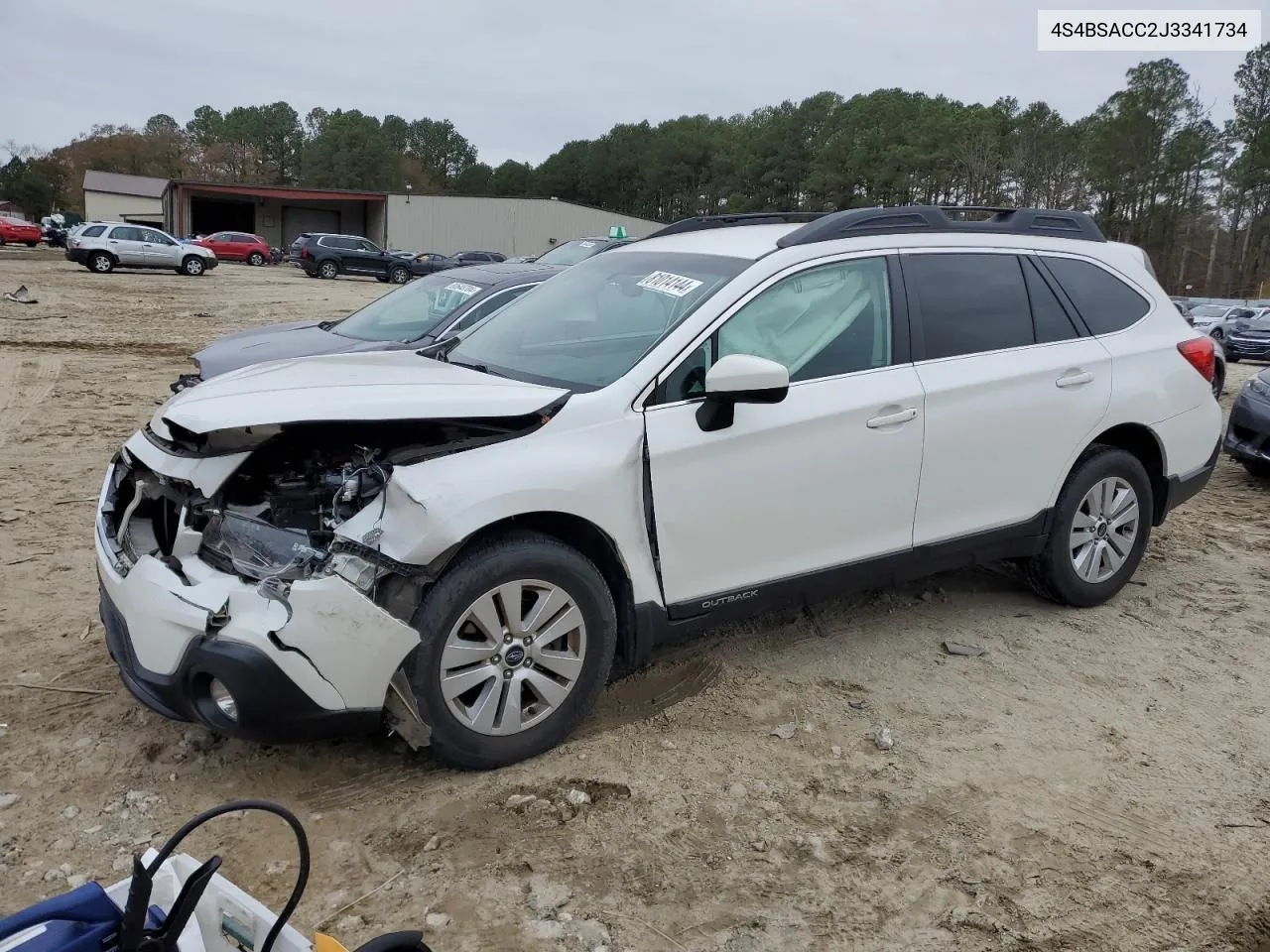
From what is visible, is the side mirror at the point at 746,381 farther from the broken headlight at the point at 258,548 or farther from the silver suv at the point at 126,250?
the silver suv at the point at 126,250

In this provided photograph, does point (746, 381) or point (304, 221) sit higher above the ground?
point (304, 221)

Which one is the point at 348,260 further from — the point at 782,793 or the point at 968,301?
the point at 782,793

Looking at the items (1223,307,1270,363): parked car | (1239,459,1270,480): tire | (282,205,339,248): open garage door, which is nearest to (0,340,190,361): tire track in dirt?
(1239,459,1270,480): tire

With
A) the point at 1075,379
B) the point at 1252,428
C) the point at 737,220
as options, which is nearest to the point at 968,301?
the point at 1075,379

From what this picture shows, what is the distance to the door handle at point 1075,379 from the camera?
4.62 m

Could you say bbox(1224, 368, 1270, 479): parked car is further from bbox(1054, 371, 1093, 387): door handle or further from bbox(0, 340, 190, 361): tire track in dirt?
bbox(0, 340, 190, 361): tire track in dirt

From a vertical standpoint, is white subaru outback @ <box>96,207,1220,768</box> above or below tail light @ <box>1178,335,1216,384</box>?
below

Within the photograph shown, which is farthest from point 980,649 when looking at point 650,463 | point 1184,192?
→ point 1184,192

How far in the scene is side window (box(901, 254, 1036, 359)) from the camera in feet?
14.2

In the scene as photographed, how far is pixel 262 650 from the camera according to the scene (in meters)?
2.91

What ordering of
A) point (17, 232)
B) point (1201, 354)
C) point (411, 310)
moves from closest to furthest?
point (1201, 354) < point (411, 310) < point (17, 232)

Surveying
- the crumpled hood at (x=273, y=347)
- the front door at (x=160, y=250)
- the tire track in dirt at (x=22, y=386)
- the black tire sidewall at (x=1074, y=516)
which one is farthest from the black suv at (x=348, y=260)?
the black tire sidewall at (x=1074, y=516)

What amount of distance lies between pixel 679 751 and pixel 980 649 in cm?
175

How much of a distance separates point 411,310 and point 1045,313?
5.15 m
